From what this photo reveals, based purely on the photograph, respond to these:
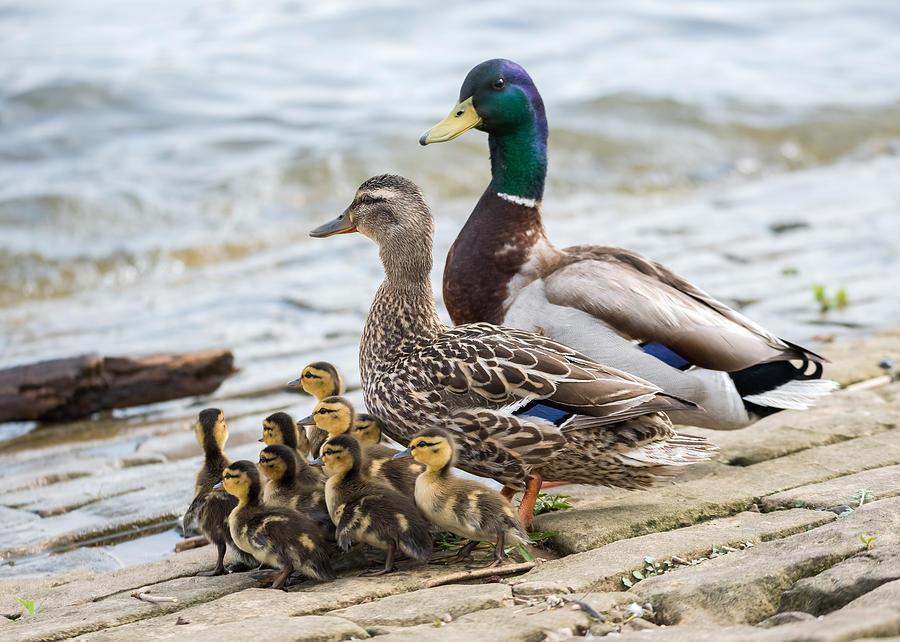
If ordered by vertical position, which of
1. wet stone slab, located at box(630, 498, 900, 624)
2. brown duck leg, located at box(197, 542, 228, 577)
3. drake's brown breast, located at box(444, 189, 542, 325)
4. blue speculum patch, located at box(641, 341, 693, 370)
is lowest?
brown duck leg, located at box(197, 542, 228, 577)

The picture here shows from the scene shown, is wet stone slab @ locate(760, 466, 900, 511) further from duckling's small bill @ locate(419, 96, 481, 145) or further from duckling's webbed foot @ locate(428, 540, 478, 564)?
duckling's small bill @ locate(419, 96, 481, 145)

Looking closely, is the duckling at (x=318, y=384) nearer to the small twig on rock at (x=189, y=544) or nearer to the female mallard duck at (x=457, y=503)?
the small twig on rock at (x=189, y=544)

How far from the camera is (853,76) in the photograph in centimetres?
1569

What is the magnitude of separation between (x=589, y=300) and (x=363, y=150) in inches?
323

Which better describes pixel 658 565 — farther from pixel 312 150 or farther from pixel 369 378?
pixel 312 150

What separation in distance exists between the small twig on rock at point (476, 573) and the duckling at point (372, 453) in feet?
1.57

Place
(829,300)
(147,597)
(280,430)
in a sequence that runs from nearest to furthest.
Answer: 1. (147,597)
2. (280,430)
3. (829,300)

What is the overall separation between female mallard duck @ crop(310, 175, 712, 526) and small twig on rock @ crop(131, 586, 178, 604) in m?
0.97

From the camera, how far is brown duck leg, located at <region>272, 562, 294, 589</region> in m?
A: 3.28

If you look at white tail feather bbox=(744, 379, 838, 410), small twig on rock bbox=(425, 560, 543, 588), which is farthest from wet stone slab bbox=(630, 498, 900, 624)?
white tail feather bbox=(744, 379, 838, 410)

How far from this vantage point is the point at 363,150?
479 inches

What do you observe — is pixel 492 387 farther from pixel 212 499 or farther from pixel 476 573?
pixel 212 499

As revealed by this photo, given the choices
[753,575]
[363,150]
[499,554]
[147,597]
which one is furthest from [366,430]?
[363,150]

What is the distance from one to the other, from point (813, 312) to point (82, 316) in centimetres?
504
